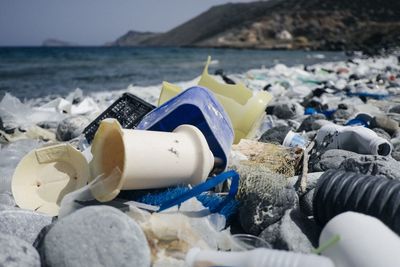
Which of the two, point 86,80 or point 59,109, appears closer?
point 59,109

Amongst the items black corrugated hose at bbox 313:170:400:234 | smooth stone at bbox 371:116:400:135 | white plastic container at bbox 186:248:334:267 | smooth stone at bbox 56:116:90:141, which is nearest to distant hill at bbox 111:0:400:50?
smooth stone at bbox 371:116:400:135

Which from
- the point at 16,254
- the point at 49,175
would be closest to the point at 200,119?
the point at 49,175

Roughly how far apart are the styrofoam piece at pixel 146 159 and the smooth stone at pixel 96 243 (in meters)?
0.37

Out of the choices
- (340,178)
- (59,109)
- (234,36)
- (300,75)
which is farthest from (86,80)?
(234,36)

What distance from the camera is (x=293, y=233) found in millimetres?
1738

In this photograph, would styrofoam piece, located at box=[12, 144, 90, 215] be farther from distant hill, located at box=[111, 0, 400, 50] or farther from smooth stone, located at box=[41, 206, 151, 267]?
distant hill, located at box=[111, 0, 400, 50]

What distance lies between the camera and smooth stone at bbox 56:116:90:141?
3.77 meters

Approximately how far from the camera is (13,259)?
1.44 m

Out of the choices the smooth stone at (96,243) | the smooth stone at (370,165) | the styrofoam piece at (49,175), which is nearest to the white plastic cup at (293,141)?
the smooth stone at (370,165)

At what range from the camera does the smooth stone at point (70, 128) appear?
3.77m

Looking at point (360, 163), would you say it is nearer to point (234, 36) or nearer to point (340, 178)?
point (340, 178)

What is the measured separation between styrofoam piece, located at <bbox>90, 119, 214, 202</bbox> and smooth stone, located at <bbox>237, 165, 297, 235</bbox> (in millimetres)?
233

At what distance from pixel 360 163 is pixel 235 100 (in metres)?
1.51

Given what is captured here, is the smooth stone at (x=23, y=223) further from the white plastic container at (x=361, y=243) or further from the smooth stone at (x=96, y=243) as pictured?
the white plastic container at (x=361, y=243)
